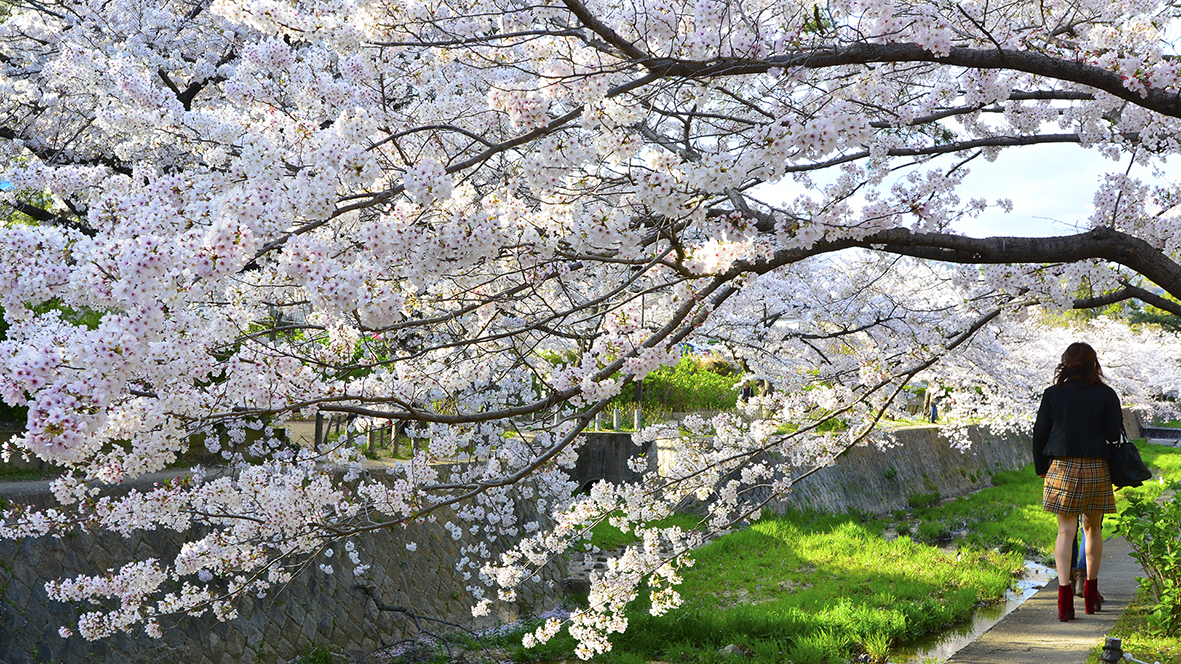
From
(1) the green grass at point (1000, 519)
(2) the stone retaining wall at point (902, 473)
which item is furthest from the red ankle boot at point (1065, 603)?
(2) the stone retaining wall at point (902, 473)

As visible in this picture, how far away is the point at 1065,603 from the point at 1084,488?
94 centimetres

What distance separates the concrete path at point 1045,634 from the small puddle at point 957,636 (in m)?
0.32

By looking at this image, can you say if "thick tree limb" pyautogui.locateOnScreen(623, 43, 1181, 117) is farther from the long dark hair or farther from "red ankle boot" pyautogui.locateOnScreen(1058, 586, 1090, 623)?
"red ankle boot" pyautogui.locateOnScreen(1058, 586, 1090, 623)

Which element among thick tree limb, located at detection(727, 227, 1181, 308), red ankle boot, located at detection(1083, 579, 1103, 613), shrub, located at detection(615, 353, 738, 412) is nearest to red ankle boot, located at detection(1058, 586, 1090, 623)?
red ankle boot, located at detection(1083, 579, 1103, 613)

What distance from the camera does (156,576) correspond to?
4078 mm

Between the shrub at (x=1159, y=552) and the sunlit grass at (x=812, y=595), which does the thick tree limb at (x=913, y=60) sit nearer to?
the shrub at (x=1159, y=552)

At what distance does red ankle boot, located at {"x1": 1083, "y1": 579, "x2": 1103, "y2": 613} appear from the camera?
509 centimetres

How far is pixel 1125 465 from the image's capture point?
A: 4484mm

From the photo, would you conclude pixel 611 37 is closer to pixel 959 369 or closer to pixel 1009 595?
pixel 1009 595

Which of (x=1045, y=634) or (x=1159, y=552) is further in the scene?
(x=1159, y=552)

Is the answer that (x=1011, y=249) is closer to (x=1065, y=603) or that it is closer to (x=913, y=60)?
(x=913, y=60)

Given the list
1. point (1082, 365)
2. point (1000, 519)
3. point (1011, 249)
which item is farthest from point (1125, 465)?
point (1000, 519)

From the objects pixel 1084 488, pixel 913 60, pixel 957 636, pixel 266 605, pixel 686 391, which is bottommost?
pixel 957 636

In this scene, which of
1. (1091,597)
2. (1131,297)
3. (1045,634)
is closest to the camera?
(1131,297)
